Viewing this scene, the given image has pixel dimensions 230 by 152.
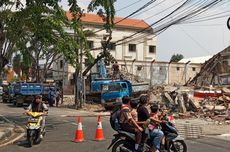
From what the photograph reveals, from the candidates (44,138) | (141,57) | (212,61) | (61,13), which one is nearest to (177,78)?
(212,61)

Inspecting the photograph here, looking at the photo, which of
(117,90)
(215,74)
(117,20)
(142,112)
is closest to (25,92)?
(117,90)

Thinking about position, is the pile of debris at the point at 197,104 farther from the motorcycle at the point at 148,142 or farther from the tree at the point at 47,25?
the motorcycle at the point at 148,142

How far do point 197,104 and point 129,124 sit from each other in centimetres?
2086

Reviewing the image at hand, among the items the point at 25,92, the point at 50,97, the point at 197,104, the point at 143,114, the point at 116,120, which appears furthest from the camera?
the point at 50,97

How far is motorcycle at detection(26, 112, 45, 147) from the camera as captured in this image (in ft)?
50.1

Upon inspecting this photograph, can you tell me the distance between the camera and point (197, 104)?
31.8 metres

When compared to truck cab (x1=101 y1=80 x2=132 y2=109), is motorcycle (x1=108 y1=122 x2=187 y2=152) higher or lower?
lower

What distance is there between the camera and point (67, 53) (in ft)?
70.3

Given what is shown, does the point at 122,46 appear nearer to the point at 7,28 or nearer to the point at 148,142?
the point at 7,28

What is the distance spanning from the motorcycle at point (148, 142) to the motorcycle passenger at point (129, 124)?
0.11 meters

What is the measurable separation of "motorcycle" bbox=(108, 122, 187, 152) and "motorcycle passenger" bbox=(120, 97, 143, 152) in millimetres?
114

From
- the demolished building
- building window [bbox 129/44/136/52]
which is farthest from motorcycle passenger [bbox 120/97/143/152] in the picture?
building window [bbox 129/44/136/52]

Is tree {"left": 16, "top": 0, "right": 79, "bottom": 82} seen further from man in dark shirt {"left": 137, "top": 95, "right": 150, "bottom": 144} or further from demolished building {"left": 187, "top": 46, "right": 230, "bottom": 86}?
demolished building {"left": 187, "top": 46, "right": 230, "bottom": 86}

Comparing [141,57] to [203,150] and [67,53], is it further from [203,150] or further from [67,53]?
[203,150]
